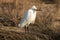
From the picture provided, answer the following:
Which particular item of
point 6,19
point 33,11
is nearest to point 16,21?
point 6,19

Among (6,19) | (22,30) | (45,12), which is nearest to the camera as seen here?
(22,30)

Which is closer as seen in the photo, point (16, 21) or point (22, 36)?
point (22, 36)

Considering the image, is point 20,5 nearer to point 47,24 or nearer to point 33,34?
point 47,24

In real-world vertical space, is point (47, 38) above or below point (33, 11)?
below

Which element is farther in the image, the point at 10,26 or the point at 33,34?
the point at 10,26

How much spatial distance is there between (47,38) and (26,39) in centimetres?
76

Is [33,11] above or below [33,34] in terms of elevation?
above

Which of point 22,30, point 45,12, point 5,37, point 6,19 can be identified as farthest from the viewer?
point 45,12

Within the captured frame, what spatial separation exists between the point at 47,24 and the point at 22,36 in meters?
1.75

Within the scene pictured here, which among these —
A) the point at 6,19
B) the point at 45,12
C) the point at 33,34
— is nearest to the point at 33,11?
the point at 33,34

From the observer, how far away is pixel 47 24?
13.3 meters

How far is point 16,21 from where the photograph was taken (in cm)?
1356

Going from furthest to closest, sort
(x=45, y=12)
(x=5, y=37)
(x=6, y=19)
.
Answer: (x=45, y=12) → (x=6, y=19) → (x=5, y=37)

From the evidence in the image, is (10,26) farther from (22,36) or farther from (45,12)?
(45,12)
